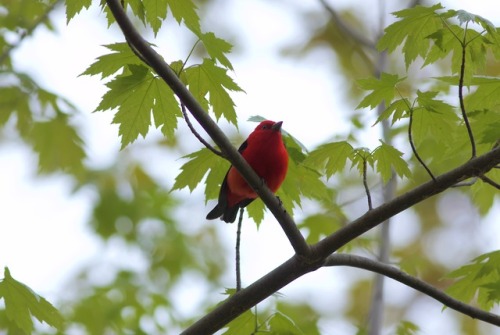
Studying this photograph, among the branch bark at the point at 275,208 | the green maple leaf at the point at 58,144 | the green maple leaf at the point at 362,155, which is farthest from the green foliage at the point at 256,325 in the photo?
the green maple leaf at the point at 58,144

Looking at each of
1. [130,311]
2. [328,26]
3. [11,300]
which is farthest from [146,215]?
[11,300]

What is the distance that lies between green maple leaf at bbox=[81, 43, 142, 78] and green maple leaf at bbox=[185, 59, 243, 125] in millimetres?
217

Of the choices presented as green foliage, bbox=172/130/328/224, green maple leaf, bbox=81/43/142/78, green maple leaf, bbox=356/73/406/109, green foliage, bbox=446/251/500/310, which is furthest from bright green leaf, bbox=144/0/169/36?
green foliage, bbox=446/251/500/310

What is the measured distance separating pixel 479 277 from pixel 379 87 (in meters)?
0.88

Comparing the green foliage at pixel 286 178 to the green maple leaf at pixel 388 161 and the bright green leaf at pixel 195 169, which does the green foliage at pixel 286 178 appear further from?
the green maple leaf at pixel 388 161

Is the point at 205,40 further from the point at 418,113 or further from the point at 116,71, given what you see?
the point at 418,113

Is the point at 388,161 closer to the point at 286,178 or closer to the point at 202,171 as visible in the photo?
the point at 286,178

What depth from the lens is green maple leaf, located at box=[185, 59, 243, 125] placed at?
2.47 m

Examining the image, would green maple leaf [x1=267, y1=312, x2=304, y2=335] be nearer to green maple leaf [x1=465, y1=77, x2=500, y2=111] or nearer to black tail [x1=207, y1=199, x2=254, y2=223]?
green maple leaf [x1=465, y1=77, x2=500, y2=111]

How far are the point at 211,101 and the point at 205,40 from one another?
0.88ft

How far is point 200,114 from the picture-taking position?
212 cm

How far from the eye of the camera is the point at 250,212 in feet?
10.0

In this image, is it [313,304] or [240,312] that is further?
[313,304]

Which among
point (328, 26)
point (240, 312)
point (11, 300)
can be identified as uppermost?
point (328, 26)
